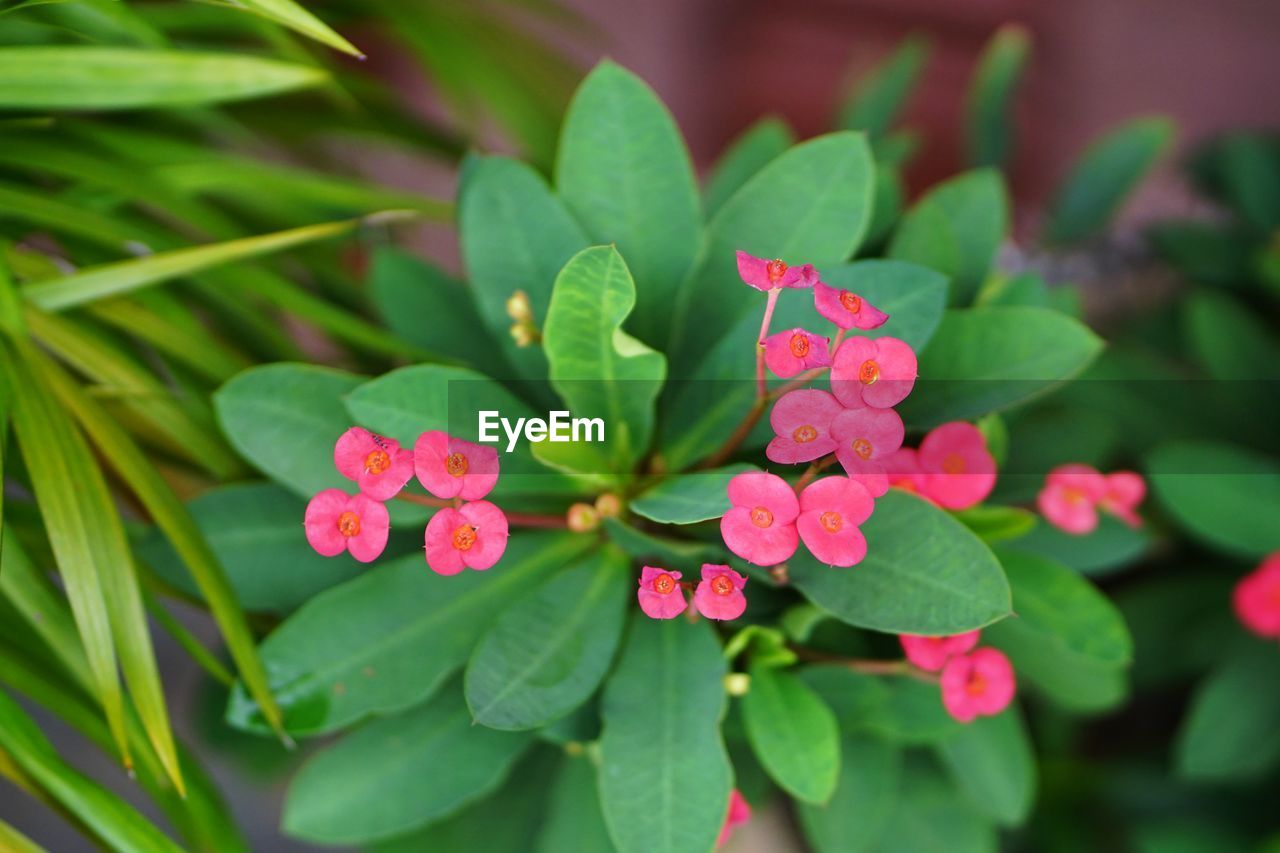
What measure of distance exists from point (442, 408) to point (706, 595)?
22 centimetres

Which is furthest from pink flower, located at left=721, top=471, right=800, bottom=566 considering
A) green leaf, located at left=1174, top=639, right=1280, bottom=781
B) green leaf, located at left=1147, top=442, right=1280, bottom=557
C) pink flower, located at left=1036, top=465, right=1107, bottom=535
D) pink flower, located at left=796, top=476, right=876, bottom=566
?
green leaf, located at left=1174, top=639, right=1280, bottom=781

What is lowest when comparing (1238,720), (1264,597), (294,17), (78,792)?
(1238,720)

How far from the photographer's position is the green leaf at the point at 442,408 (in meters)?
0.60

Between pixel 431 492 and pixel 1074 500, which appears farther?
pixel 1074 500

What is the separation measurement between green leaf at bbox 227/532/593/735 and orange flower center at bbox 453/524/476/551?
246 millimetres

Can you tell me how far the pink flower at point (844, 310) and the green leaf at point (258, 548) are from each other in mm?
444

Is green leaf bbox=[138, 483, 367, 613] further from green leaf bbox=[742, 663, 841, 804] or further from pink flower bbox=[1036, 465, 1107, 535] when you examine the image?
pink flower bbox=[1036, 465, 1107, 535]

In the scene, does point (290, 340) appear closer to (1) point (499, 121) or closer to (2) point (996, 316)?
(1) point (499, 121)

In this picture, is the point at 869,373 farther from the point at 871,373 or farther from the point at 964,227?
the point at 964,227

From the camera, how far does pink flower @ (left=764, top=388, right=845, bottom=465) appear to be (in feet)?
1.48

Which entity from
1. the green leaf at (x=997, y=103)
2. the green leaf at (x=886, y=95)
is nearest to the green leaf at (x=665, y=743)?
the green leaf at (x=886, y=95)

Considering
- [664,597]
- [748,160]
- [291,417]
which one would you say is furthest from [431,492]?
[748,160]

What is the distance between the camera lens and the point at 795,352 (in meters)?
0.47

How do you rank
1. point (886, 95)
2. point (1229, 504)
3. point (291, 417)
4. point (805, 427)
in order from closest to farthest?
1. point (805, 427)
2. point (291, 417)
3. point (1229, 504)
4. point (886, 95)
